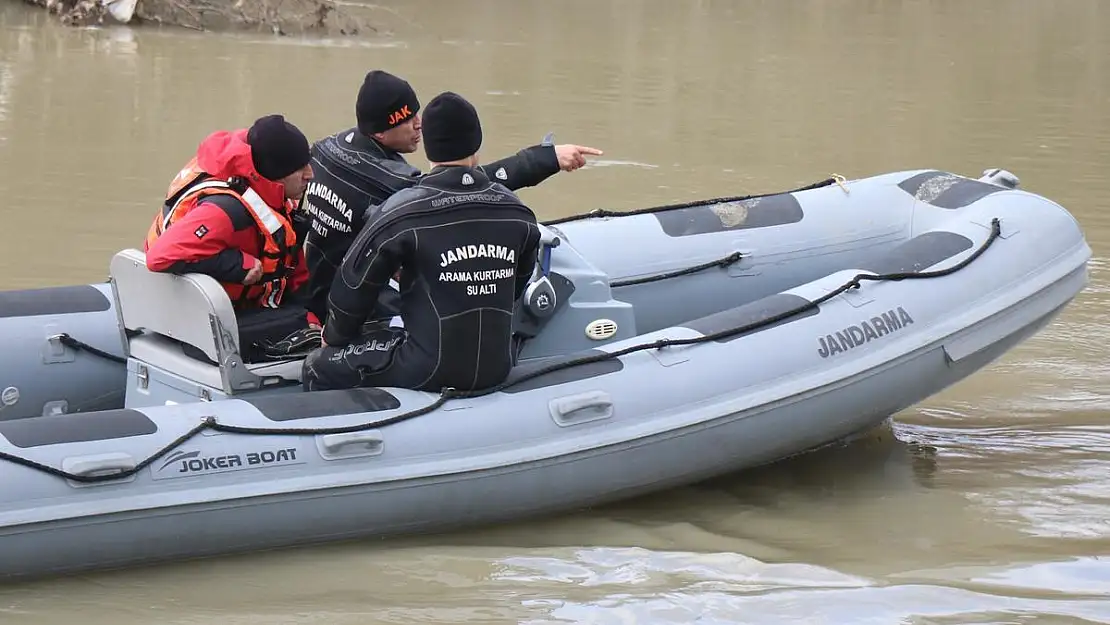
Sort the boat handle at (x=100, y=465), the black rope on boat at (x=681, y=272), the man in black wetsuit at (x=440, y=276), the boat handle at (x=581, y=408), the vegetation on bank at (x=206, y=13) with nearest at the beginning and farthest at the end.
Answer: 1. the boat handle at (x=100, y=465)
2. the man in black wetsuit at (x=440, y=276)
3. the boat handle at (x=581, y=408)
4. the black rope on boat at (x=681, y=272)
5. the vegetation on bank at (x=206, y=13)

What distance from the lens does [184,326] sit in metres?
4.03

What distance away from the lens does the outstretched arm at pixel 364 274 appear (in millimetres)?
3779

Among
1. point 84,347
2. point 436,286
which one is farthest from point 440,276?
point 84,347

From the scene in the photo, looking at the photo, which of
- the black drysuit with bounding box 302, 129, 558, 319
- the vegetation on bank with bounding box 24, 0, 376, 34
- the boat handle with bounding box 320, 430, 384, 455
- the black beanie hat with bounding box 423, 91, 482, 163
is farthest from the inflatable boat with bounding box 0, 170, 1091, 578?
the vegetation on bank with bounding box 24, 0, 376, 34

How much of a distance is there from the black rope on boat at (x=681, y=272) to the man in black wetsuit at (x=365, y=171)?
24.5 inches

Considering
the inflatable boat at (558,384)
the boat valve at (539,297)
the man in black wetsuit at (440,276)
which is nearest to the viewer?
the inflatable boat at (558,384)

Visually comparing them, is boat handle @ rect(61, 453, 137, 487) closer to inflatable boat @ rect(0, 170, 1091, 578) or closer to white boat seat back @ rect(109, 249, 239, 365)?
inflatable boat @ rect(0, 170, 1091, 578)

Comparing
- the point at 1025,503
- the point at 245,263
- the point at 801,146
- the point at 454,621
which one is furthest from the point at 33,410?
the point at 801,146

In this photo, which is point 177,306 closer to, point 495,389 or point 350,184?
point 350,184

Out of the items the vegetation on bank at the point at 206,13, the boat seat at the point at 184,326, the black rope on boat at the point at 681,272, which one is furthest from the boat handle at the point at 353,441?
the vegetation on bank at the point at 206,13

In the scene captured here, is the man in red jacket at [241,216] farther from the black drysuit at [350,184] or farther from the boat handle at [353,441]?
the boat handle at [353,441]

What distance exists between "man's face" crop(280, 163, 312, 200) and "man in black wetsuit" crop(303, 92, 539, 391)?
304mm

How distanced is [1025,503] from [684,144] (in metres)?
5.70

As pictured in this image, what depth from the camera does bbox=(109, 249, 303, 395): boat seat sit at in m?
3.92
